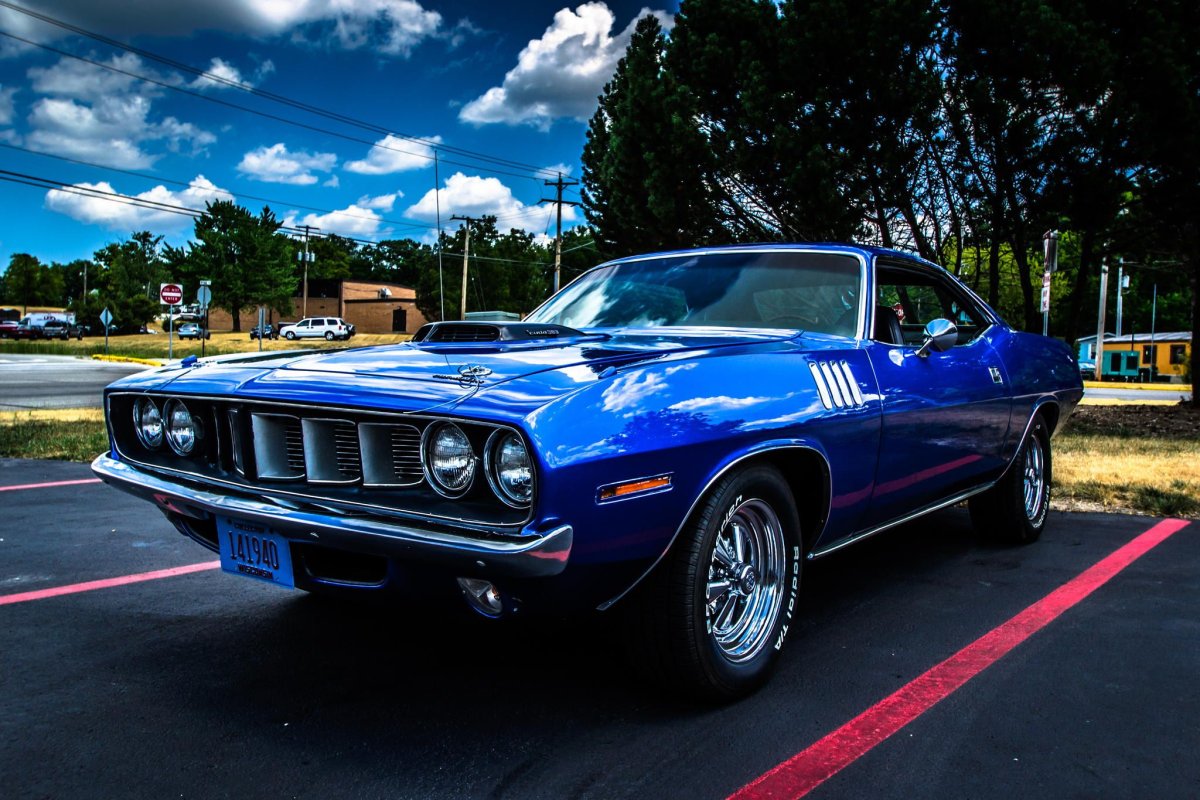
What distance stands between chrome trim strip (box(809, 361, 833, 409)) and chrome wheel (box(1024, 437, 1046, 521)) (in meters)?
2.35

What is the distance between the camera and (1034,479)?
5.02 metres

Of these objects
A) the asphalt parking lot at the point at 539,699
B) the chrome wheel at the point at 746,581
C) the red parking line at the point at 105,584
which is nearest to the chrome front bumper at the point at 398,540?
the asphalt parking lot at the point at 539,699

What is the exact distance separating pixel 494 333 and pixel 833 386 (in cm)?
121

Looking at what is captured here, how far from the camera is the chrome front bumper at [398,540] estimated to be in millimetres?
2178

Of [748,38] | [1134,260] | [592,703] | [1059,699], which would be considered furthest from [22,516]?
[1134,260]

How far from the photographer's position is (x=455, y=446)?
237cm

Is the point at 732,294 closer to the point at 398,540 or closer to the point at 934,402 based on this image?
the point at 934,402

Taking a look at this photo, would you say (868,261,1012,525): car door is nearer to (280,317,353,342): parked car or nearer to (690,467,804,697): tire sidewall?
(690,467,804,697): tire sidewall

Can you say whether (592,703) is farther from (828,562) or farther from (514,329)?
(828,562)

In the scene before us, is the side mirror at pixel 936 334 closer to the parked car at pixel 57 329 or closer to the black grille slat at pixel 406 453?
the black grille slat at pixel 406 453

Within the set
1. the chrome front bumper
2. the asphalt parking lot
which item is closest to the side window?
the asphalt parking lot

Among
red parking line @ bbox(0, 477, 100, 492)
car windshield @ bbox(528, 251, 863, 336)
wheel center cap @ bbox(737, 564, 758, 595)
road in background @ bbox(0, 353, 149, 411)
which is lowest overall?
road in background @ bbox(0, 353, 149, 411)

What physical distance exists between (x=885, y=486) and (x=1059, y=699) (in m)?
0.93

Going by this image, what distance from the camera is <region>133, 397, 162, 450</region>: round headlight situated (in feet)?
10.5
